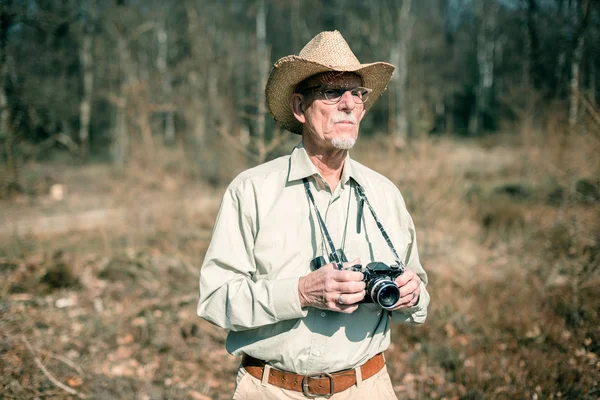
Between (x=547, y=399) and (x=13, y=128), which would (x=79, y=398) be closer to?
(x=547, y=399)

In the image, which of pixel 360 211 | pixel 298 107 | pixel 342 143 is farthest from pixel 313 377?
pixel 298 107

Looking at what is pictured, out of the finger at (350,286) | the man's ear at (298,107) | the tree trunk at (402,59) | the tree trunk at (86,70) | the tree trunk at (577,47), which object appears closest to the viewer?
the finger at (350,286)

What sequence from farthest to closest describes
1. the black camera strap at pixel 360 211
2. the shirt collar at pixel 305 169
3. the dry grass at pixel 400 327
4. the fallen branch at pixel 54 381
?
the dry grass at pixel 400 327, the fallen branch at pixel 54 381, the shirt collar at pixel 305 169, the black camera strap at pixel 360 211

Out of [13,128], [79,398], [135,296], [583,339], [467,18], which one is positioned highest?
[467,18]

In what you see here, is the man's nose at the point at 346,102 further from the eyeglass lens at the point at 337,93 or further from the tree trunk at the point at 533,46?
the tree trunk at the point at 533,46

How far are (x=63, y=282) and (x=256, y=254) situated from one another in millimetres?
5712

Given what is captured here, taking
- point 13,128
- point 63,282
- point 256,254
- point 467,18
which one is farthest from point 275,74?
point 467,18

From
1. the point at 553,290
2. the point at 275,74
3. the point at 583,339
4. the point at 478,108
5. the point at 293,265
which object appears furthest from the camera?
the point at 478,108

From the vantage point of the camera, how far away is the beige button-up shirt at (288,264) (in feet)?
6.78

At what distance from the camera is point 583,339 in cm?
430

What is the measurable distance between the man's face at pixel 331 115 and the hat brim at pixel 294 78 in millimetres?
64

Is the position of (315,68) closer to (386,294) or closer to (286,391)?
(386,294)

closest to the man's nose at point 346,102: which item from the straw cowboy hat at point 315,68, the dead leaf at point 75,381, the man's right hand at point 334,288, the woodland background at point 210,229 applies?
the straw cowboy hat at point 315,68

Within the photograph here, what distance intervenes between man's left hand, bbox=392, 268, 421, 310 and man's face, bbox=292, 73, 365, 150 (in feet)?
2.21
